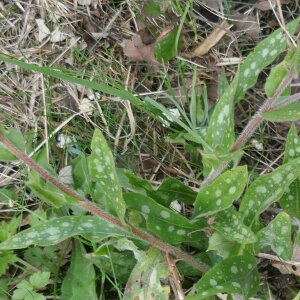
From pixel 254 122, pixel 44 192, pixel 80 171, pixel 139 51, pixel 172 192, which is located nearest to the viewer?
pixel 44 192

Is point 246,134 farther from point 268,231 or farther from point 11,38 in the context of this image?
point 11,38

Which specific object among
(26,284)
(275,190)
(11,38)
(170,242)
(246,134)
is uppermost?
(11,38)

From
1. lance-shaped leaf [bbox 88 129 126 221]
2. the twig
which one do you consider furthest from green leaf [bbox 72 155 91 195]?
the twig

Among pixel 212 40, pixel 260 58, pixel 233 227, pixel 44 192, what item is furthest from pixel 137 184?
pixel 212 40

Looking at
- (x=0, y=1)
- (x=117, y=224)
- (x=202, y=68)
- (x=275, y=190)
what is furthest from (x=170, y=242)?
(x=0, y=1)

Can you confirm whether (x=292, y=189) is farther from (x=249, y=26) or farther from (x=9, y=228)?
(x=9, y=228)
